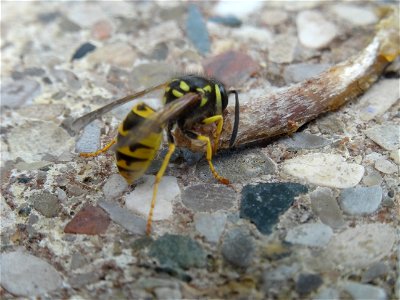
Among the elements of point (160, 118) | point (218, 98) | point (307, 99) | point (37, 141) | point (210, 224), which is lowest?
point (37, 141)

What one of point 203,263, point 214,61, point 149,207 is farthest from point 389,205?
point 214,61

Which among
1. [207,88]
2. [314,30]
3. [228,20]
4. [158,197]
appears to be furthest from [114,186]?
[314,30]

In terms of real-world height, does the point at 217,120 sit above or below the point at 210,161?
above

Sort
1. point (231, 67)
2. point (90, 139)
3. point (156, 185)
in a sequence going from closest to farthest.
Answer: point (156, 185)
point (90, 139)
point (231, 67)

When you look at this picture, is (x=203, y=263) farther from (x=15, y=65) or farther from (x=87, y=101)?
(x=15, y=65)

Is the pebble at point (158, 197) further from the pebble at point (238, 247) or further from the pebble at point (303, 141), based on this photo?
the pebble at point (303, 141)

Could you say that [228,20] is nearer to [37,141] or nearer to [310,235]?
[37,141]

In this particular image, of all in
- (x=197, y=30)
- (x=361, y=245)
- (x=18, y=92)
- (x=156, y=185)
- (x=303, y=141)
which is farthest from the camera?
(x=197, y=30)
